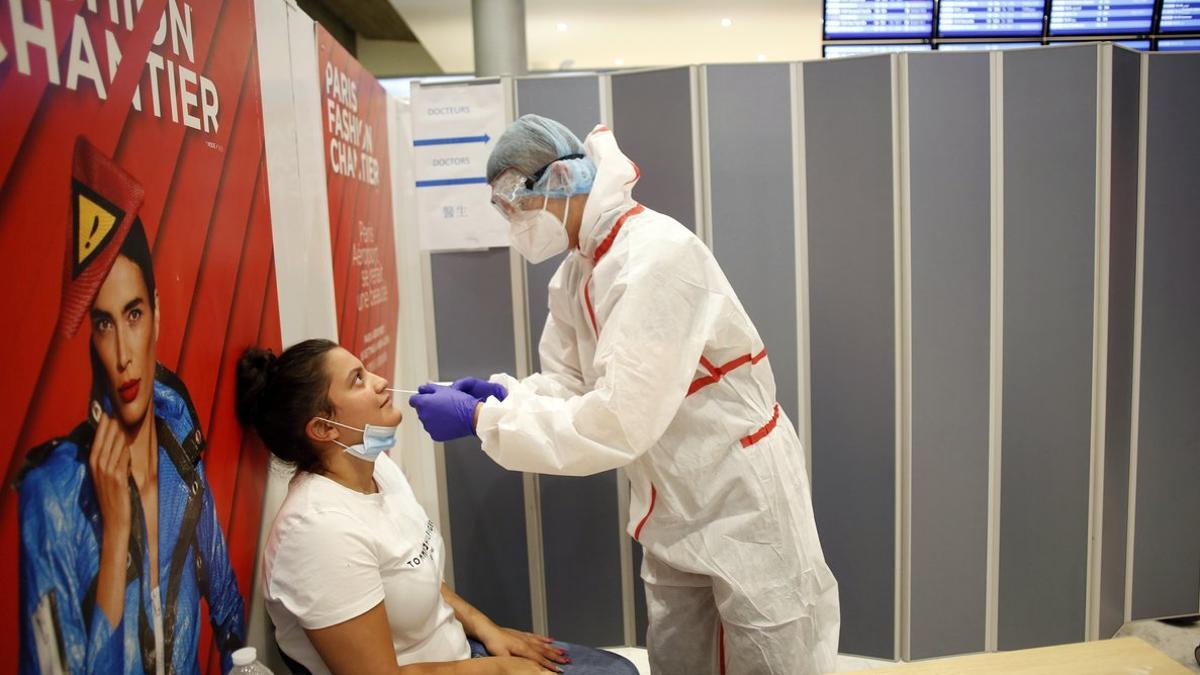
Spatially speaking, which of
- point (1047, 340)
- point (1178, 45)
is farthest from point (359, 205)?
point (1178, 45)

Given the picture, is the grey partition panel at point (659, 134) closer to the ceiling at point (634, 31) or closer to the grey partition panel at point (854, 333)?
the grey partition panel at point (854, 333)

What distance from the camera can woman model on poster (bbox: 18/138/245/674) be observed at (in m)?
0.80

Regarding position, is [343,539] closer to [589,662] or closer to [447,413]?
[447,413]

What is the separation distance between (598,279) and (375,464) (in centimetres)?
65

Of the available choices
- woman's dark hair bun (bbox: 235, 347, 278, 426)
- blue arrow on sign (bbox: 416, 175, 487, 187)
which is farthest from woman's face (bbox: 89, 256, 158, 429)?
blue arrow on sign (bbox: 416, 175, 487, 187)

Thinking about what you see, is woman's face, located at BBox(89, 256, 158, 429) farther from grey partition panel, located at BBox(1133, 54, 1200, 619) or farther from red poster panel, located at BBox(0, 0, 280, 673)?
grey partition panel, located at BBox(1133, 54, 1200, 619)

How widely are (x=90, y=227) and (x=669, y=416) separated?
3.33ft

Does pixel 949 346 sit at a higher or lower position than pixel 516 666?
higher

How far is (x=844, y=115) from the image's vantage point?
2.43 metres

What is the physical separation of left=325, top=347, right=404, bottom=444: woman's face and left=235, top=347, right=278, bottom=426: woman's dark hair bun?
113 mm

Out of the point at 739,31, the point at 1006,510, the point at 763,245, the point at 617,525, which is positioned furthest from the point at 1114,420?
the point at 739,31

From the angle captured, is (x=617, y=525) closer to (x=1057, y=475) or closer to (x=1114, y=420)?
(x=1057, y=475)

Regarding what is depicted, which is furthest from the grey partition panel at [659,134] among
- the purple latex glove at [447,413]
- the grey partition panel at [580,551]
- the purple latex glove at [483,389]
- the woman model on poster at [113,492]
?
the woman model on poster at [113,492]

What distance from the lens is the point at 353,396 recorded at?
4.75 ft
